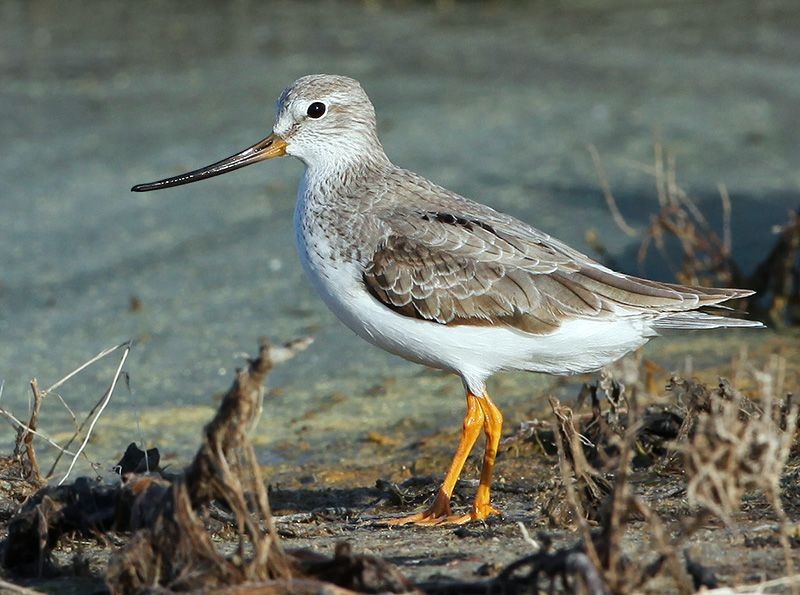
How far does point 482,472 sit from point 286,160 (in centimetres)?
663

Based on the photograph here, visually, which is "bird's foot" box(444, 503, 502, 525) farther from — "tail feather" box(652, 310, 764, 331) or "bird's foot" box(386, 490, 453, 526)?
"tail feather" box(652, 310, 764, 331)

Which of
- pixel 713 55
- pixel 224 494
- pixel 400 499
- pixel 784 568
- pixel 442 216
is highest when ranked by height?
pixel 713 55

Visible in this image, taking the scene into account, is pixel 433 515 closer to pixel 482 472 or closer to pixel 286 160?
pixel 482 472

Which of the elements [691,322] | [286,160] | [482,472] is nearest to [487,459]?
[482,472]

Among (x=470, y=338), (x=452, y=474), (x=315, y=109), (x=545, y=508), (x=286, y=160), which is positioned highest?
(x=315, y=109)

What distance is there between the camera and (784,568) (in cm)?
383

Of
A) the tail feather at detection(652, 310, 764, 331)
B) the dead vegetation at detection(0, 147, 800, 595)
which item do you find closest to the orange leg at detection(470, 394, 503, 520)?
the dead vegetation at detection(0, 147, 800, 595)

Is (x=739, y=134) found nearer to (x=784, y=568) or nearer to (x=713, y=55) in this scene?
(x=713, y=55)

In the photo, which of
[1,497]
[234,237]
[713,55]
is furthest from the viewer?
[713,55]

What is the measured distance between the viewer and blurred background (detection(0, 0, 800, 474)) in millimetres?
7887

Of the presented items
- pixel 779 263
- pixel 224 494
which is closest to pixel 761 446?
pixel 224 494

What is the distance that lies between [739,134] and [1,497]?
27.4 ft

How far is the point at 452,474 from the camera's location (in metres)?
5.57

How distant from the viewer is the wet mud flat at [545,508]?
350cm
